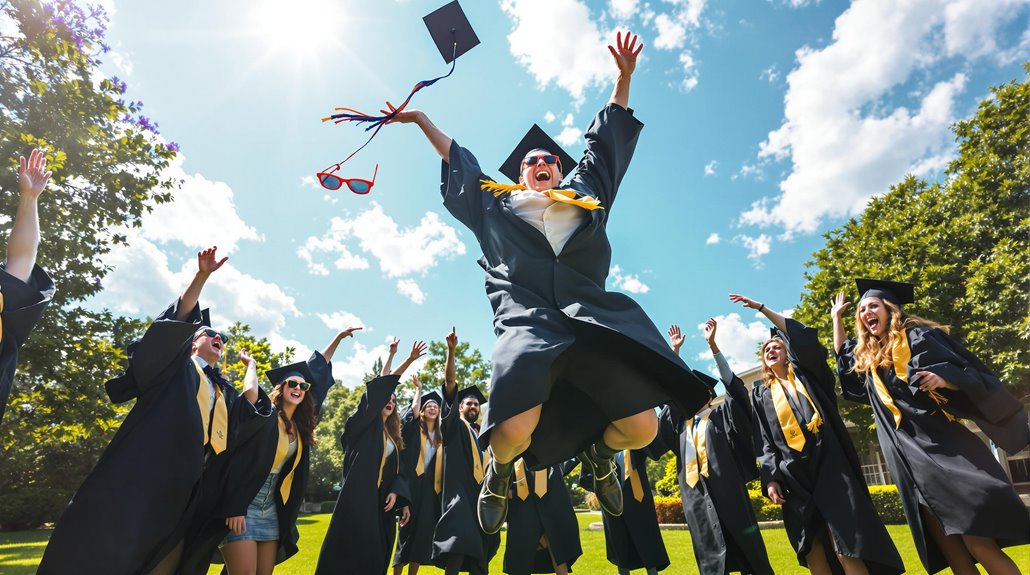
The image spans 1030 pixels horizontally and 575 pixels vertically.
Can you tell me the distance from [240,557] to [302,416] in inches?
50.5

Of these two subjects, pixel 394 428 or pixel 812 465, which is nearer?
pixel 812 465

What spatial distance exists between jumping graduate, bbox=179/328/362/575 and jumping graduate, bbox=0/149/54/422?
4.87ft

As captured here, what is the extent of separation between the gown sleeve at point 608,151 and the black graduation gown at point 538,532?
12.9 feet

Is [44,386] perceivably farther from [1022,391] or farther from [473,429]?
[1022,391]

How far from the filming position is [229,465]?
407cm

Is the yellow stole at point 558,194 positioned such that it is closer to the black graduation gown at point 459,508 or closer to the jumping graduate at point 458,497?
the jumping graduate at point 458,497

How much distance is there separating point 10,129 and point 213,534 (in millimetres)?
10808

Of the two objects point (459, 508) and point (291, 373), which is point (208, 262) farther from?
point (459, 508)

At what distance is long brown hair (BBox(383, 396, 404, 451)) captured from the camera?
6.64 metres

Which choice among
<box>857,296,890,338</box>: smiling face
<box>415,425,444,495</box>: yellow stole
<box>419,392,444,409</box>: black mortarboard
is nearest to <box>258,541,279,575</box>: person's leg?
<box>415,425,444,495</box>: yellow stole

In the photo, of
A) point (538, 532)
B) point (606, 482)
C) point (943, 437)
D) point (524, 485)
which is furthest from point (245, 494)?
point (943, 437)

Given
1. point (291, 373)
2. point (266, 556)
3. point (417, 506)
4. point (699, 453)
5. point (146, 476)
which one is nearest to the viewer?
point (146, 476)

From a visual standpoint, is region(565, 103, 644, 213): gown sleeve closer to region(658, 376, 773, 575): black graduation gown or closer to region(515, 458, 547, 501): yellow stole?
region(658, 376, 773, 575): black graduation gown

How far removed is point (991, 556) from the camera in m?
3.26
